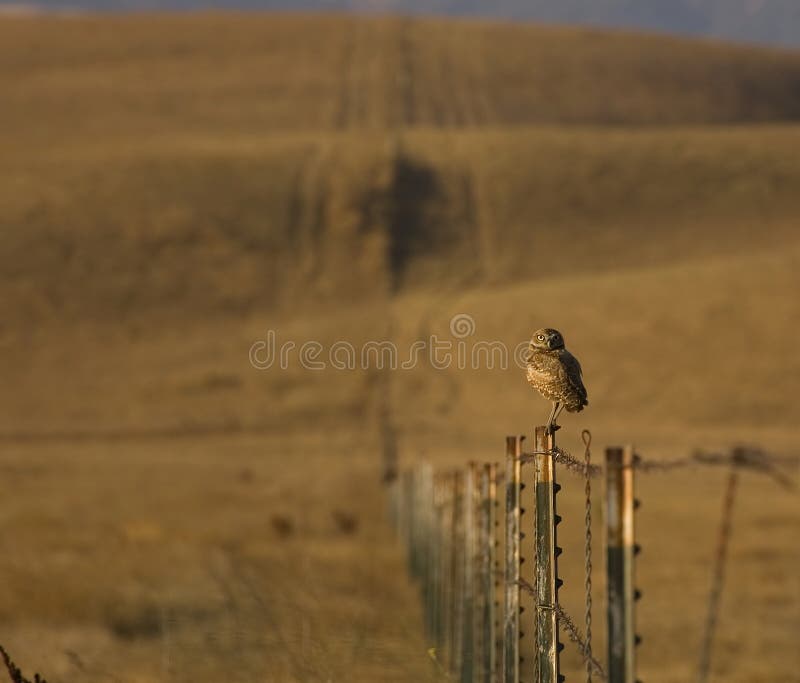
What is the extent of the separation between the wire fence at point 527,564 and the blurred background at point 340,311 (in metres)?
0.48

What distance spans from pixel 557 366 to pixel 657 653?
6858 mm

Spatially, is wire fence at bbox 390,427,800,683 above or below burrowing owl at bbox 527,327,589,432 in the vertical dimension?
below

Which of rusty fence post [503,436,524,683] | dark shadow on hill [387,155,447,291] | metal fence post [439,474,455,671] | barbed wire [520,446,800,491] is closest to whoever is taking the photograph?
barbed wire [520,446,800,491]

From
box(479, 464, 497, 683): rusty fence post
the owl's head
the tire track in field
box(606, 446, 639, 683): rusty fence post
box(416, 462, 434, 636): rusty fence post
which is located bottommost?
box(416, 462, 434, 636): rusty fence post

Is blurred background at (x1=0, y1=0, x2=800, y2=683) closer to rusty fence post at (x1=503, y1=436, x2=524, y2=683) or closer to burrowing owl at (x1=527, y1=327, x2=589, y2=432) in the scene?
rusty fence post at (x1=503, y1=436, x2=524, y2=683)

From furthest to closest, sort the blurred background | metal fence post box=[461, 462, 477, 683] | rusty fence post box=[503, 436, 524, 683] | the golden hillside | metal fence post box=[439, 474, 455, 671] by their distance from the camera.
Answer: the golden hillside
the blurred background
metal fence post box=[439, 474, 455, 671]
metal fence post box=[461, 462, 477, 683]
rusty fence post box=[503, 436, 524, 683]

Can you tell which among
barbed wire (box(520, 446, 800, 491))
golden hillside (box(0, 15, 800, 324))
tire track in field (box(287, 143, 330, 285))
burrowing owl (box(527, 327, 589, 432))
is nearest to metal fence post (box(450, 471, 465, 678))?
burrowing owl (box(527, 327, 589, 432))

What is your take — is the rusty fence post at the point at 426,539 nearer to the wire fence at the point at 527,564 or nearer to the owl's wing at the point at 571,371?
the wire fence at the point at 527,564

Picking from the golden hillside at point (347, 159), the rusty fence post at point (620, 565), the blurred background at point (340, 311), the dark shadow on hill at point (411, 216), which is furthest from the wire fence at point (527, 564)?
the dark shadow on hill at point (411, 216)

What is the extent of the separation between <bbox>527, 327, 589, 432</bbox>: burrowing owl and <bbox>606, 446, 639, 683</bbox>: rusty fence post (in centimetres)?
164

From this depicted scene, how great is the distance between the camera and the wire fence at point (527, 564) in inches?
163

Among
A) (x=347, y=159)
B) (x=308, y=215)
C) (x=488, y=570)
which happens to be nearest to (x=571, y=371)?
(x=488, y=570)

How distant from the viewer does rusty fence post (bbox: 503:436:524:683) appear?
657cm

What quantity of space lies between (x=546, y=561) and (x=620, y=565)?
1542 millimetres
